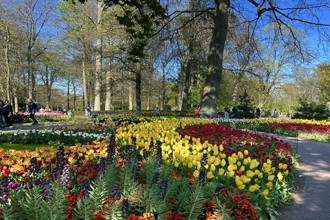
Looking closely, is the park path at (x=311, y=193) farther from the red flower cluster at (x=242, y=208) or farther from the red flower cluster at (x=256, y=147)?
the red flower cluster at (x=242, y=208)

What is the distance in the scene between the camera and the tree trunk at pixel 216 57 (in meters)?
13.3

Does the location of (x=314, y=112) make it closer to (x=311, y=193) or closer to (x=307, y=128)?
(x=307, y=128)

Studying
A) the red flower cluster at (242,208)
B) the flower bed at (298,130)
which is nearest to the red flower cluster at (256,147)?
the red flower cluster at (242,208)

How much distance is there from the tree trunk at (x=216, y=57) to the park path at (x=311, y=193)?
285 inches

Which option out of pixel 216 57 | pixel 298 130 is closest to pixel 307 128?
pixel 298 130

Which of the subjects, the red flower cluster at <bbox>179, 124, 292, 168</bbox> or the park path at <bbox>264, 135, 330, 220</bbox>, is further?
the red flower cluster at <bbox>179, 124, 292, 168</bbox>

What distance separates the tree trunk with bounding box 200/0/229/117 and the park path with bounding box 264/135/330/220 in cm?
723

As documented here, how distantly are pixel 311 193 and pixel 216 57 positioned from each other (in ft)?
33.2

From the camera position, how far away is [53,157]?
12.2 feet

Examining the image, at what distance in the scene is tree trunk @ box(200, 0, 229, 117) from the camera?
1330cm

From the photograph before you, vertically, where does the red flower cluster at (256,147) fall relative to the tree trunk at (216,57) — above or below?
below

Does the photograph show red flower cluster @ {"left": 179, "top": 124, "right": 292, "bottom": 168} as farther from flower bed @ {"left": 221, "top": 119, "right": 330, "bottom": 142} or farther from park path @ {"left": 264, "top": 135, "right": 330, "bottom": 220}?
flower bed @ {"left": 221, "top": 119, "right": 330, "bottom": 142}

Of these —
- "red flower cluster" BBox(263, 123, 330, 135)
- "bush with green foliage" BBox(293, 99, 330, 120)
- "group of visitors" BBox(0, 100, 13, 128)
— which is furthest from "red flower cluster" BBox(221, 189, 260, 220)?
"bush with green foliage" BBox(293, 99, 330, 120)

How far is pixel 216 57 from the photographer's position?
13.5 meters
